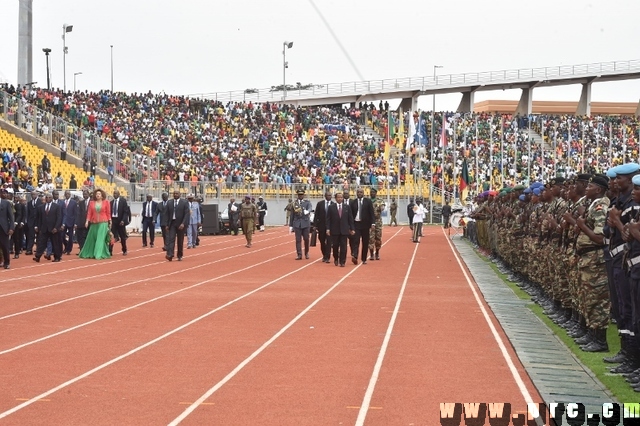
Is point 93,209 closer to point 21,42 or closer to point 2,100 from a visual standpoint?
point 2,100

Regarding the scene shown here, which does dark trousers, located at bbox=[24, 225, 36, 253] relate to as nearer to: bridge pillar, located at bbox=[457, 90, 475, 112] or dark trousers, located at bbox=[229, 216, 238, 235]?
dark trousers, located at bbox=[229, 216, 238, 235]

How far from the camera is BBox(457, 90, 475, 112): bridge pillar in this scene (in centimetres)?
7725

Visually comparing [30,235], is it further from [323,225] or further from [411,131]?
[411,131]

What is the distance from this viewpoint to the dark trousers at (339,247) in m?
25.1

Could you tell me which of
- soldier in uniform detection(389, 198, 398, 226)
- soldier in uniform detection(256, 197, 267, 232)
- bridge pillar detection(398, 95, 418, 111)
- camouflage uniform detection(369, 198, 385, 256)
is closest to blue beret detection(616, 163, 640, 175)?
camouflage uniform detection(369, 198, 385, 256)

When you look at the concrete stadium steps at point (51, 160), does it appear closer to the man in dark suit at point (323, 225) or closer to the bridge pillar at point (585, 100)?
the man in dark suit at point (323, 225)

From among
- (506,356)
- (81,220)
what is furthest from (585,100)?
(506,356)

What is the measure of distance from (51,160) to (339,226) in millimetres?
19264

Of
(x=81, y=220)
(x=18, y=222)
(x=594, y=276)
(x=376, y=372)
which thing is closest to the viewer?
(x=376, y=372)

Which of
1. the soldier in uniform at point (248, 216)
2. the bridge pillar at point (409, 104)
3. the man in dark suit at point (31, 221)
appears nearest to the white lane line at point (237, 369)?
the man in dark suit at point (31, 221)

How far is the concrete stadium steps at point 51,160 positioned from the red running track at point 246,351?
19609mm

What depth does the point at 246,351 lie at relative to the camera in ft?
37.0

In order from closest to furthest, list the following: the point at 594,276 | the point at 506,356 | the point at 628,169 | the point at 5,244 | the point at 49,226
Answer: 1. the point at 628,169
2. the point at 506,356
3. the point at 594,276
4. the point at 5,244
5. the point at 49,226

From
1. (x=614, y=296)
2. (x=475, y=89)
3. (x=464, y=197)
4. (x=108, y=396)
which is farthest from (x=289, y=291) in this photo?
(x=475, y=89)
